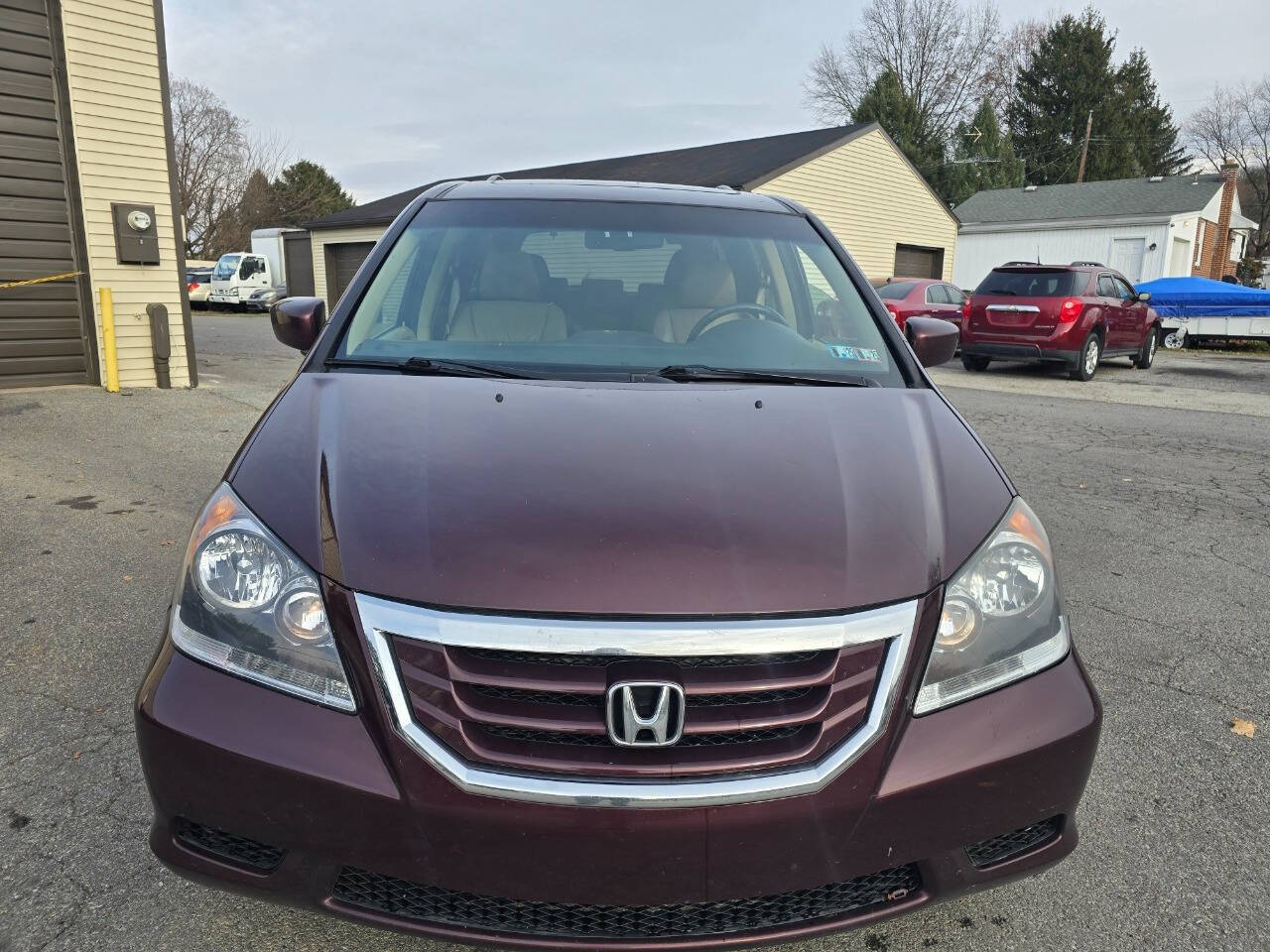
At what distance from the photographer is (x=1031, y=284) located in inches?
545

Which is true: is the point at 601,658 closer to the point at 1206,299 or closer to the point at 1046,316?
the point at 1046,316

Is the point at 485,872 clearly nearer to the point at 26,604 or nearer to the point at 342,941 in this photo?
the point at 342,941

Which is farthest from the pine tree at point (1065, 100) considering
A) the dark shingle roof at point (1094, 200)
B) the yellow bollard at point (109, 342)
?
the yellow bollard at point (109, 342)

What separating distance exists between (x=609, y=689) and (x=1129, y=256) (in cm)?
3691

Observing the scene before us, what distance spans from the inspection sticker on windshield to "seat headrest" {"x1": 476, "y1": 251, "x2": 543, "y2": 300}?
93 centimetres

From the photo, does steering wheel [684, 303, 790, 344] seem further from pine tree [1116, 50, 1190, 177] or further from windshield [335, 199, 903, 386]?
pine tree [1116, 50, 1190, 177]

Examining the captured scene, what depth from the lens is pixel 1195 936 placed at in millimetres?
1983

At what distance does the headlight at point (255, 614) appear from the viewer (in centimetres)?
159

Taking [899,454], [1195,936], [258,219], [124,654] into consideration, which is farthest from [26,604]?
[258,219]

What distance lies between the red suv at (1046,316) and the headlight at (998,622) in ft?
43.0

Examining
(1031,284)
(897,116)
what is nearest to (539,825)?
(1031,284)

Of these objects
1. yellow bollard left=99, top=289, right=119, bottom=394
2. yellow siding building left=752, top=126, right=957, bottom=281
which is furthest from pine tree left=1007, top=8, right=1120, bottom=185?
yellow bollard left=99, top=289, right=119, bottom=394

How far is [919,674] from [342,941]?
1324 millimetres

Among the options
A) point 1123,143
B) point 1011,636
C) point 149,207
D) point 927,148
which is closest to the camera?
point 1011,636
